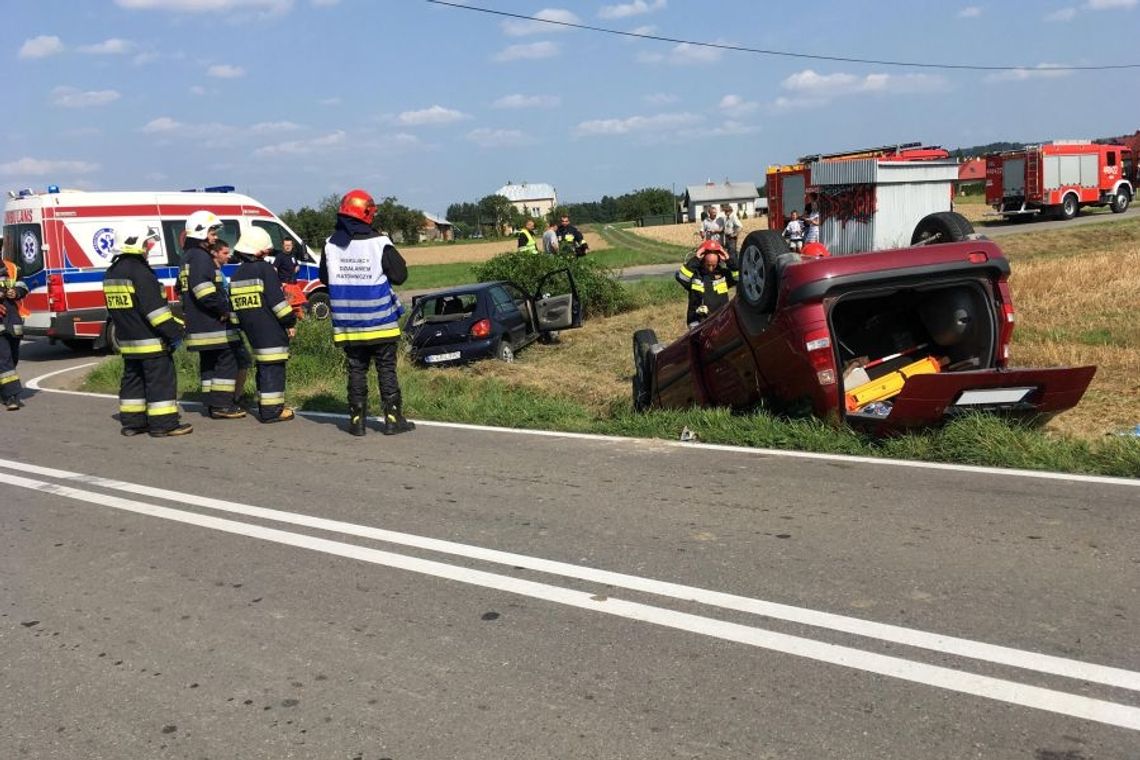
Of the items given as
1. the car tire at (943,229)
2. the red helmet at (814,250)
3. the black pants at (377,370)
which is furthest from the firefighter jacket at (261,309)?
the car tire at (943,229)

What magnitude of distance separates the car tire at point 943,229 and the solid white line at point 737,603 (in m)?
3.94

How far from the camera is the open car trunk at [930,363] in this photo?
19.1 ft

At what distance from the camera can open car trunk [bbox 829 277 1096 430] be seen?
5.81m

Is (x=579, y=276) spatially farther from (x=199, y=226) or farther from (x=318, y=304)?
(x=199, y=226)

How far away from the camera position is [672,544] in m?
4.63

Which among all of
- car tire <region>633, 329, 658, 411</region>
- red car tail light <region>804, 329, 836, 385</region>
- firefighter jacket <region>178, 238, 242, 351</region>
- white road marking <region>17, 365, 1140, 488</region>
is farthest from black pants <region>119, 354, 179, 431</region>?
red car tail light <region>804, 329, 836, 385</region>

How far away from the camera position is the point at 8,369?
34.2 ft

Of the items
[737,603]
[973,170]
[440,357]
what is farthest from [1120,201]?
[737,603]

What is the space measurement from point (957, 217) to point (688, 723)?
522 cm

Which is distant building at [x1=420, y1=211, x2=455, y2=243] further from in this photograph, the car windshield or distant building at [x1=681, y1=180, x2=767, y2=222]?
the car windshield

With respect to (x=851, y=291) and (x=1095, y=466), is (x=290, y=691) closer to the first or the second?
(x=851, y=291)

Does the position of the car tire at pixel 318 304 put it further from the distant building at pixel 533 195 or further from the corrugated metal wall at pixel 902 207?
the distant building at pixel 533 195

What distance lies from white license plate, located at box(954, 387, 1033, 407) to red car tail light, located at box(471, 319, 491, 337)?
740cm

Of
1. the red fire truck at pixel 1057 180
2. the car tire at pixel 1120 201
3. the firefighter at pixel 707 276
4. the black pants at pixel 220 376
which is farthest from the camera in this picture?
the car tire at pixel 1120 201
